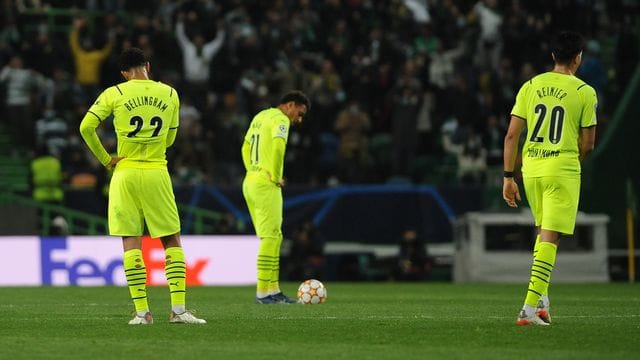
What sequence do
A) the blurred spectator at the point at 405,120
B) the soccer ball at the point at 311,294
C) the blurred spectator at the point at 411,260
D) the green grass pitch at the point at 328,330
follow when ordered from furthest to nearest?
the blurred spectator at the point at 405,120 < the blurred spectator at the point at 411,260 < the soccer ball at the point at 311,294 < the green grass pitch at the point at 328,330

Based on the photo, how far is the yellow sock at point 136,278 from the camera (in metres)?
11.7

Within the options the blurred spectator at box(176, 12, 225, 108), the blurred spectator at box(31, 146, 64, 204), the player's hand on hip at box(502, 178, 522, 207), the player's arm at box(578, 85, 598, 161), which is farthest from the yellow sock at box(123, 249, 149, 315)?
the blurred spectator at box(176, 12, 225, 108)

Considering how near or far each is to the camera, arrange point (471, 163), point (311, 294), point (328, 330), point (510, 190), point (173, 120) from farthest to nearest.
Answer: point (471, 163)
point (311, 294)
point (173, 120)
point (510, 190)
point (328, 330)

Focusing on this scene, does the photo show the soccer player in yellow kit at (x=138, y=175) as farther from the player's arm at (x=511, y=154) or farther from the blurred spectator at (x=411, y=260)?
the blurred spectator at (x=411, y=260)

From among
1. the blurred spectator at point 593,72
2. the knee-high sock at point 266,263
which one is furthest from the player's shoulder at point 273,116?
the blurred spectator at point 593,72

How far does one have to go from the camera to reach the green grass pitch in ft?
30.6

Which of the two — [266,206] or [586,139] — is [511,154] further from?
[266,206]

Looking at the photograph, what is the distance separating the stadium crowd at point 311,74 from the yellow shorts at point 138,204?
1447 cm

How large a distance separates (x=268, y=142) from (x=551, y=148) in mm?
5186

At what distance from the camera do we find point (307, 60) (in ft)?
97.1

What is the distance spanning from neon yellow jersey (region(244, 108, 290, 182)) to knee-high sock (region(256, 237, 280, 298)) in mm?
744

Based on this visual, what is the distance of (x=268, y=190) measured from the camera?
619 inches

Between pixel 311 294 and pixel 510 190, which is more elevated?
pixel 510 190

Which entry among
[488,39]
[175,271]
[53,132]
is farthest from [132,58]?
[488,39]
